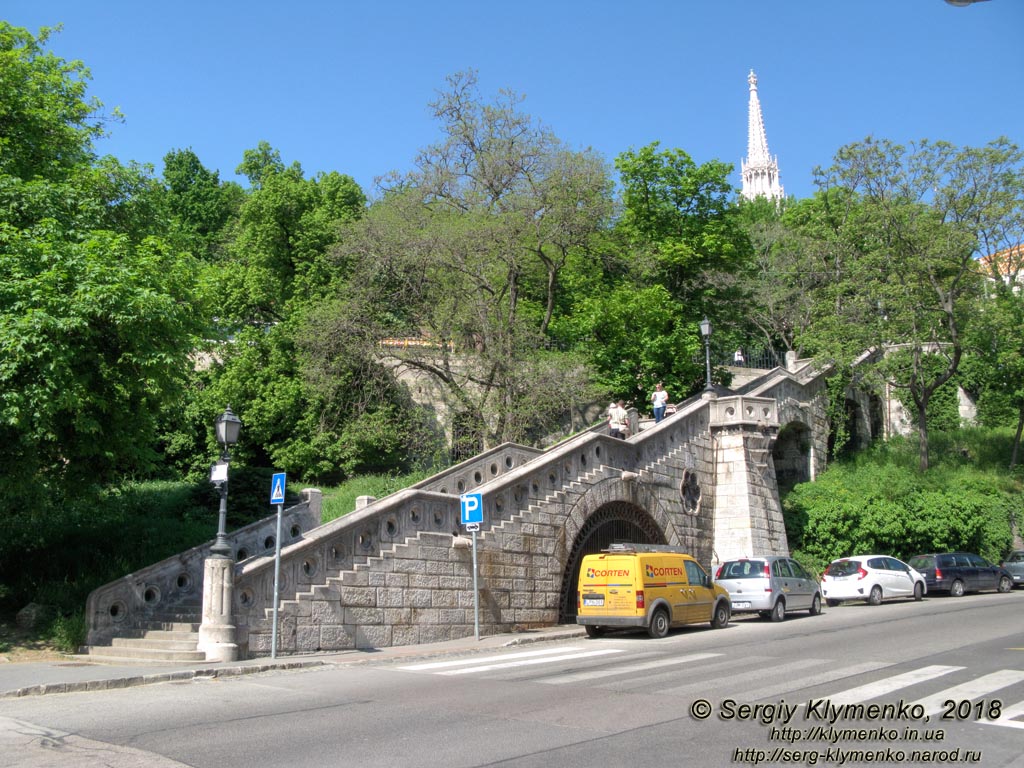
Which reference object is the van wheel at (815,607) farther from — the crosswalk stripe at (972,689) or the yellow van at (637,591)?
the crosswalk stripe at (972,689)

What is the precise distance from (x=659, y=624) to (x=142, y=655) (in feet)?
30.3

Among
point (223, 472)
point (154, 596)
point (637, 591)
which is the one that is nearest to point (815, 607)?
point (637, 591)

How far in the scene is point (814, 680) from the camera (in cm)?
1114

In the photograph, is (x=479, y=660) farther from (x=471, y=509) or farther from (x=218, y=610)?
(x=218, y=610)

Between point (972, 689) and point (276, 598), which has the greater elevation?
point (276, 598)

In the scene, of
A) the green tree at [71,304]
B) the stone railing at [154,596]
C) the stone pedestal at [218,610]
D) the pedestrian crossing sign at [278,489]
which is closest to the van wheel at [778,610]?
the stone railing at [154,596]

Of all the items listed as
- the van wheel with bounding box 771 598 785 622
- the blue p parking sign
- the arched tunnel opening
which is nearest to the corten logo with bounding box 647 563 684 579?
the arched tunnel opening

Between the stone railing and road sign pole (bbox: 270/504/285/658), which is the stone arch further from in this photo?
road sign pole (bbox: 270/504/285/658)

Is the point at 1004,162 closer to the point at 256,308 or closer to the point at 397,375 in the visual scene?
the point at 397,375

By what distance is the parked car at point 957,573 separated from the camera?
1046 inches

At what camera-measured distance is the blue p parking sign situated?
56.0 feet

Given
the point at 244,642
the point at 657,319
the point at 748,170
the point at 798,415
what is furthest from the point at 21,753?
the point at 748,170

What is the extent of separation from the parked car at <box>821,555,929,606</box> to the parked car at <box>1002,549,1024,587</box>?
5.91 m

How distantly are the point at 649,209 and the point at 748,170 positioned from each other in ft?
354
